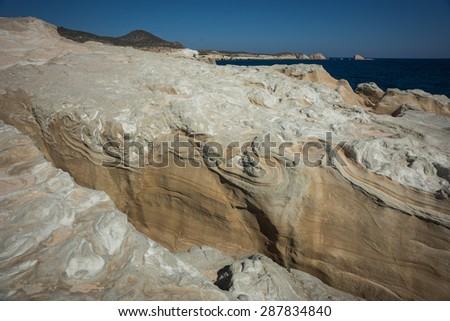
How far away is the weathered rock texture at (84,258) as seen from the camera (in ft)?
7.82

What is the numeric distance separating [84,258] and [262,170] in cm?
231

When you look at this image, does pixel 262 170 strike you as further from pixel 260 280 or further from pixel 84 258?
pixel 84 258

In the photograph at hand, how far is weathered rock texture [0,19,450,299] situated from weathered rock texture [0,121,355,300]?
613 millimetres

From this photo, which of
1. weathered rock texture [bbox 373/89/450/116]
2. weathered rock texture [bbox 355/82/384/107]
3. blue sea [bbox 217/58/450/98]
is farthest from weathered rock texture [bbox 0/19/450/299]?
blue sea [bbox 217/58/450/98]

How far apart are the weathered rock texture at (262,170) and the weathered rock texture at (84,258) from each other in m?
0.61

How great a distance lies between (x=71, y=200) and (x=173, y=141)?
1560 millimetres

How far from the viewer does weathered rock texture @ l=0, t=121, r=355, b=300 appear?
2.38 m

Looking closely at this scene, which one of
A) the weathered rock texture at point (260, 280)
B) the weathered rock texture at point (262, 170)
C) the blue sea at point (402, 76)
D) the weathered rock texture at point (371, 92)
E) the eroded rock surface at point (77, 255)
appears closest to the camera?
the eroded rock surface at point (77, 255)

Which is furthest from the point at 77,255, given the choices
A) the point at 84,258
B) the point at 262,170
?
the point at 262,170

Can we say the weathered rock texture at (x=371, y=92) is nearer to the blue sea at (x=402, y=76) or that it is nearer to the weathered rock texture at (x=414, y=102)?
the weathered rock texture at (x=414, y=102)

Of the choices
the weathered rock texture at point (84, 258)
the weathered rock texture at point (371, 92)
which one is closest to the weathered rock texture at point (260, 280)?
the weathered rock texture at point (84, 258)

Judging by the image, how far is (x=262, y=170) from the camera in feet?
12.2

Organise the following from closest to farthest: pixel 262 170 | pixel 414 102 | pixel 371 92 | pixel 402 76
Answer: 1. pixel 262 170
2. pixel 414 102
3. pixel 371 92
4. pixel 402 76

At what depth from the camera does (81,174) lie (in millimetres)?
4387
